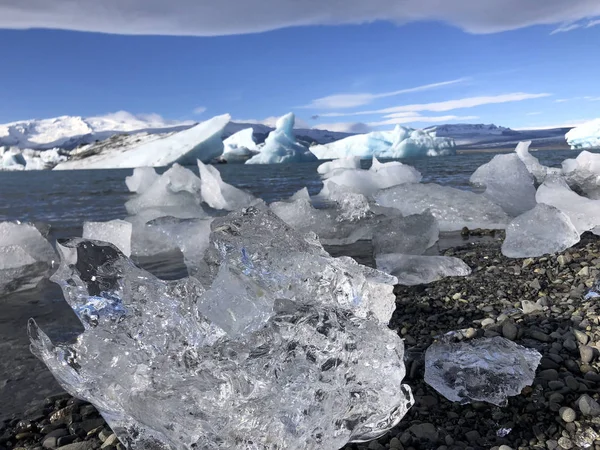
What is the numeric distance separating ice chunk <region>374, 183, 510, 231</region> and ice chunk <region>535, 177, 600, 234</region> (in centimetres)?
55

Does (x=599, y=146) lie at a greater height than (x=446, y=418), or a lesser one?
lesser

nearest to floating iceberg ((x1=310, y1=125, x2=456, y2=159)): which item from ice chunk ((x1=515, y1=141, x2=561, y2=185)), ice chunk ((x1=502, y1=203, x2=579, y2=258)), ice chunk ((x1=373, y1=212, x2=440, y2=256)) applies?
ice chunk ((x1=515, y1=141, x2=561, y2=185))

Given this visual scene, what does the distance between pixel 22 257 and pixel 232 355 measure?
122 inches

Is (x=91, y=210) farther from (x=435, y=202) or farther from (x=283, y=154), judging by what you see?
(x=283, y=154)

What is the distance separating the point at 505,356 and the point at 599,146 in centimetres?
4886

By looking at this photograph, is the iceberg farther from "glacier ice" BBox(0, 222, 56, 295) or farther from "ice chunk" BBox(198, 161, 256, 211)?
"glacier ice" BBox(0, 222, 56, 295)

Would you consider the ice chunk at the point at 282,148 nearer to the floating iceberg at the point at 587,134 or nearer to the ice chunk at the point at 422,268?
the floating iceberg at the point at 587,134

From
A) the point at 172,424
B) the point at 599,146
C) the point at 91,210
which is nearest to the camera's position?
the point at 172,424

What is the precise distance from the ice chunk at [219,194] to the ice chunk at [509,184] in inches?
143

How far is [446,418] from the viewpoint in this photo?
156 cm

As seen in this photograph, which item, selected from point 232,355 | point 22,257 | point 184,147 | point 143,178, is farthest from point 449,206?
point 184,147

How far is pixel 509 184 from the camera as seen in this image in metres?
6.33

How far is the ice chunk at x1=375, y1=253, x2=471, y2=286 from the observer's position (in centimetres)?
297

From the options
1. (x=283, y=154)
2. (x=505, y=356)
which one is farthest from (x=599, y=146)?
(x=505, y=356)
